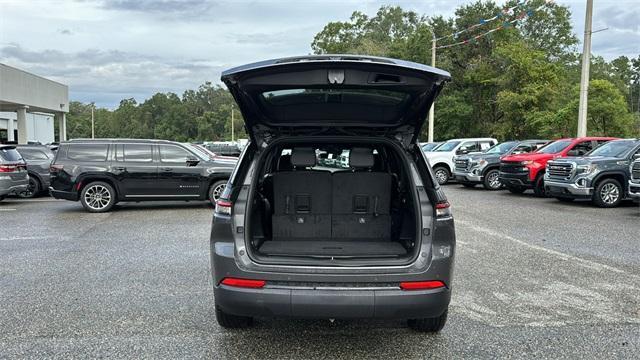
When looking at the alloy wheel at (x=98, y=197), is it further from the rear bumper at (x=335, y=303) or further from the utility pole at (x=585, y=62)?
→ the utility pole at (x=585, y=62)

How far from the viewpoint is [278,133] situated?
4.25 metres

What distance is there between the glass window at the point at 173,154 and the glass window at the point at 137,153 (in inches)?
10.2

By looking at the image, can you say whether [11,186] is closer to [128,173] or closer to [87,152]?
[87,152]

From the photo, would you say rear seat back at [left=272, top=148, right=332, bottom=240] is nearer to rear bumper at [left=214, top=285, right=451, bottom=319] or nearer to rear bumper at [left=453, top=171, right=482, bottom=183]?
rear bumper at [left=214, top=285, right=451, bottom=319]

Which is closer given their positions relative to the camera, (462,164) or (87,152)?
(87,152)

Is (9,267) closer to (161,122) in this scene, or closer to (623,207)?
(623,207)

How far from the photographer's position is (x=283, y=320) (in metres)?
4.44

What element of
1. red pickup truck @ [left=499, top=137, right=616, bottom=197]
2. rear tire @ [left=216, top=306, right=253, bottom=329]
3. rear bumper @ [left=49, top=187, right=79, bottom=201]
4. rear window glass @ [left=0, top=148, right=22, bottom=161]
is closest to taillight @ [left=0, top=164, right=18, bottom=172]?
rear window glass @ [left=0, top=148, right=22, bottom=161]

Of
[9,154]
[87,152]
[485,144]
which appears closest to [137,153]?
[87,152]

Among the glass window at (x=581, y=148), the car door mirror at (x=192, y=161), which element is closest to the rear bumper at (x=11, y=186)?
the car door mirror at (x=192, y=161)

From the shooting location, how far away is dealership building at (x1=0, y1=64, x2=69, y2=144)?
31.2 m

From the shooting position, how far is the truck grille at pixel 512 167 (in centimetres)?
1437

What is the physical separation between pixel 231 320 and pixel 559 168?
10.7 meters

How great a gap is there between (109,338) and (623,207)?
12.0 metres
